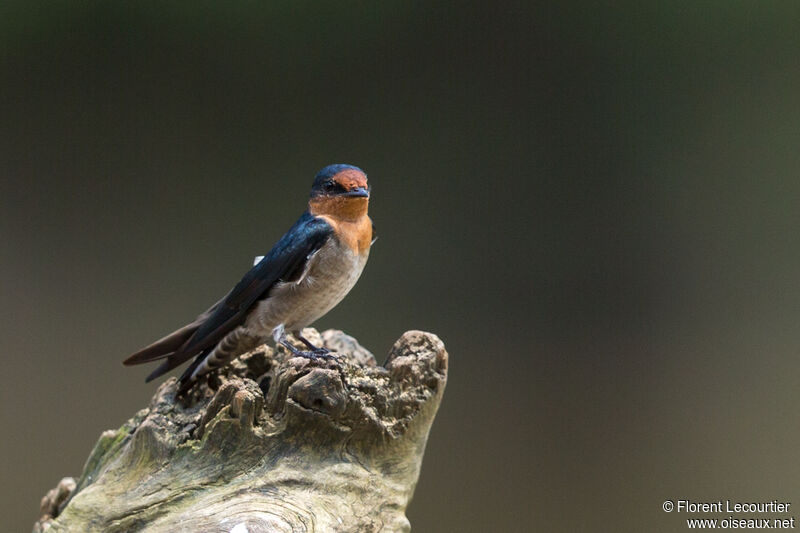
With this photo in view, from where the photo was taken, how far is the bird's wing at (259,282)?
1.64 metres

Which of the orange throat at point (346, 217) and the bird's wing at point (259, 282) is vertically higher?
the orange throat at point (346, 217)

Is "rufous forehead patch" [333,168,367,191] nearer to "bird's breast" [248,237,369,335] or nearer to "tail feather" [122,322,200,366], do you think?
"bird's breast" [248,237,369,335]

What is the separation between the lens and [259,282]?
5.46ft

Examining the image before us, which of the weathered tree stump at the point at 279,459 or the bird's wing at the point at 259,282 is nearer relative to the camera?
the weathered tree stump at the point at 279,459

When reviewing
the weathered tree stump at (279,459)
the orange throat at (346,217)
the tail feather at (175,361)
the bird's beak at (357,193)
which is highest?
the bird's beak at (357,193)

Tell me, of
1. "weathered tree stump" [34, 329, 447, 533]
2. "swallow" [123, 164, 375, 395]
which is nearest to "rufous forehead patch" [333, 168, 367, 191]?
"swallow" [123, 164, 375, 395]

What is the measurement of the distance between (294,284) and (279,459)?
14.6 inches

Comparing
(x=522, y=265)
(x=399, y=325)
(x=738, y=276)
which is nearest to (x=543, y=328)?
(x=522, y=265)

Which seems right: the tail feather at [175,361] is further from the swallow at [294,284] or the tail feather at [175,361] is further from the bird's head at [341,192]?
the bird's head at [341,192]

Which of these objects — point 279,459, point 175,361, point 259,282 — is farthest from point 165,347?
point 279,459

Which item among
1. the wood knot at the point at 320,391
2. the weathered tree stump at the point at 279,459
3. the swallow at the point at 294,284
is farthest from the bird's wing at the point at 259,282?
the wood knot at the point at 320,391

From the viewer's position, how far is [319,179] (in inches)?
66.6

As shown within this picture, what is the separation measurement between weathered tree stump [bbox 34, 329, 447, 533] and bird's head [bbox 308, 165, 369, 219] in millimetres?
333

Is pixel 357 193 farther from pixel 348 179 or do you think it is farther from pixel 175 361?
pixel 175 361
